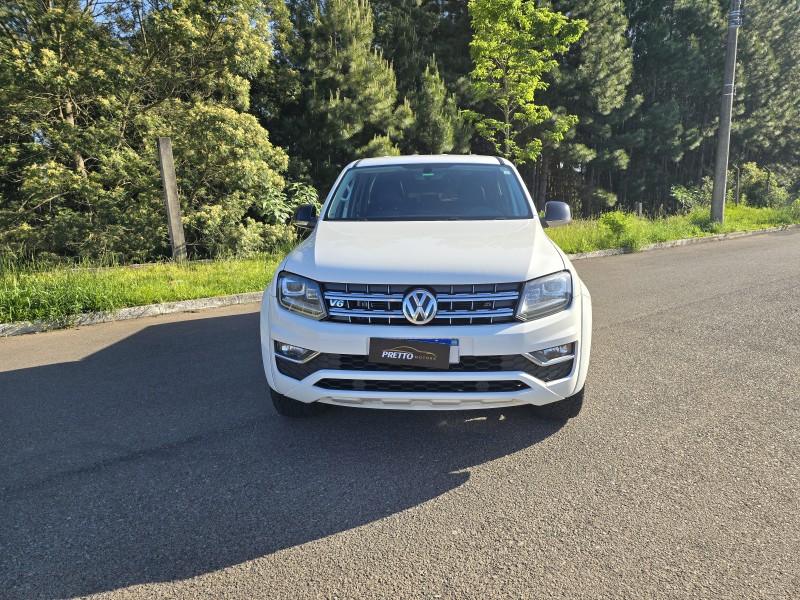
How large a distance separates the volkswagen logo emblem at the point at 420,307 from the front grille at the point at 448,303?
0.03 metres

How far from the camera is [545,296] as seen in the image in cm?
291

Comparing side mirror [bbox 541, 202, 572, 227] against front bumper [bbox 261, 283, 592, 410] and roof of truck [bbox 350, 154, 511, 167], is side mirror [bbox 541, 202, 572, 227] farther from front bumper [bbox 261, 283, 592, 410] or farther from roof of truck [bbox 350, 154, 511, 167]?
front bumper [bbox 261, 283, 592, 410]

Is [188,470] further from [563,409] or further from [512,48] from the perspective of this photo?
[512,48]

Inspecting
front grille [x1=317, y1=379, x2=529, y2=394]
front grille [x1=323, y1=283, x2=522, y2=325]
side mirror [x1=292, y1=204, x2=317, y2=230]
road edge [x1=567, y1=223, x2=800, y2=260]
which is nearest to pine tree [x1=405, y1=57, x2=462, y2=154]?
road edge [x1=567, y1=223, x2=800, y2=260]

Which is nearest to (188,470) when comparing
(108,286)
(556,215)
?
(556,215)

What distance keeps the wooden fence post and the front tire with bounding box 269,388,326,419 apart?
694cm

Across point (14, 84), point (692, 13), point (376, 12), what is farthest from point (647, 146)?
point (14, 84)

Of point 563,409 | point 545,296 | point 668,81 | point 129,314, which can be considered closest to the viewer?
point 545,296

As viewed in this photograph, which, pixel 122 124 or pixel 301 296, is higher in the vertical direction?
pixel 122 124

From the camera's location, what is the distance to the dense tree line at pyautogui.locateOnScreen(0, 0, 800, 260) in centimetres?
1005

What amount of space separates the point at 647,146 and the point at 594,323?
78.3 feet

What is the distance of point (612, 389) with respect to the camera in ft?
12.9

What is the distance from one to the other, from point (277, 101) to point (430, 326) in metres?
A: 14.1

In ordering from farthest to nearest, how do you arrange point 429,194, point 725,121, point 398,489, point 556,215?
point 725,121 < point 556,215 < point 429,194 < point 398,489
